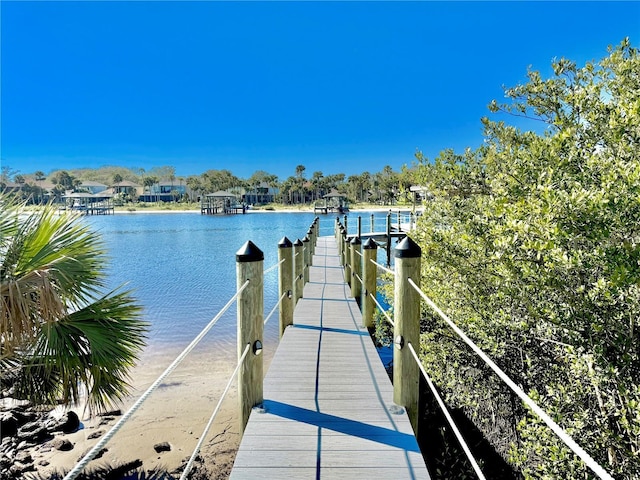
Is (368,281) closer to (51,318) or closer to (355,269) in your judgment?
(355,269)

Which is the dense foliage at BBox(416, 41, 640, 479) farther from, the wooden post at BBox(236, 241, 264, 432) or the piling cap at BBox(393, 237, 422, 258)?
the wooden post at BBox(236, 241, 264, 432)

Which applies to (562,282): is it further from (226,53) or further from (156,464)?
(226,53)

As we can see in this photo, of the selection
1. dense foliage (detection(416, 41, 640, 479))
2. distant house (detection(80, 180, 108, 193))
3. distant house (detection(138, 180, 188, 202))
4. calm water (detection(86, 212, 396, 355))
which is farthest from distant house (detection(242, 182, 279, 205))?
dense foliage (detection(416, 41, 640, 479))

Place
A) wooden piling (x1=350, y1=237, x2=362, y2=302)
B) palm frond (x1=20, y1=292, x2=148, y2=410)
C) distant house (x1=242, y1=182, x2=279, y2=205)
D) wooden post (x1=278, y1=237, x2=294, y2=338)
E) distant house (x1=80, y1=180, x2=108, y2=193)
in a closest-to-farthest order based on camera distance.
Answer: palm frond (x1=20, y1=292, x2=148, y2=410)
wooden post (x1=278, y1=237, x2=294, y2=338)
wooden piling (x1=350, y1=237, x2=362, y2=302)
distant house (x1=242, y1=182, x2=279, y2=205)
distant house (x1=80, y1=180, x2=108, y2=193)

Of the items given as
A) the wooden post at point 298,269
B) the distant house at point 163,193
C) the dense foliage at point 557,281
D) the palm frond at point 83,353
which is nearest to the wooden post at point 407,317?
the dense foliage at point 557,281

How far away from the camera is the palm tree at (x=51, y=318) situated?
296cm

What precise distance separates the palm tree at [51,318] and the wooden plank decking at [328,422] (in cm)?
147

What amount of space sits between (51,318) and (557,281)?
395cm

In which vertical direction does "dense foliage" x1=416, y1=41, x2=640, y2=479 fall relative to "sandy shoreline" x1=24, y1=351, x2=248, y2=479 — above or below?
above

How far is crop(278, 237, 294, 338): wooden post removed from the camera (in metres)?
4.69

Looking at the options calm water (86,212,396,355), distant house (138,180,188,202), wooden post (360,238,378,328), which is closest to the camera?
wooden post (360,238,378,328)

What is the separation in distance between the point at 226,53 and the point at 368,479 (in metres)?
94.4

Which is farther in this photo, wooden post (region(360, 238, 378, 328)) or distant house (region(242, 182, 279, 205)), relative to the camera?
distant house (region(242, 182, 279, 205))

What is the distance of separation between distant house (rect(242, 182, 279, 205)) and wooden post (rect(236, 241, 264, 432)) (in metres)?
91.1
